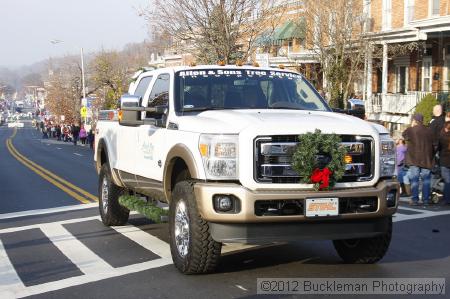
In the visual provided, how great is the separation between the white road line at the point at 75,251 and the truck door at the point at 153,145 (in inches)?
43.7

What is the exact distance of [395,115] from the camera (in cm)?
2702

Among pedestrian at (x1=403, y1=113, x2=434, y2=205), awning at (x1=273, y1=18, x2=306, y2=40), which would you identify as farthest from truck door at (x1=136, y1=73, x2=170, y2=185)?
awning at (x1=273, y1=18, x2=306, y2=40)

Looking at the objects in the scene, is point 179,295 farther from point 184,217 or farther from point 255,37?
point 255,37

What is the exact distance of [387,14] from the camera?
93.5 ft

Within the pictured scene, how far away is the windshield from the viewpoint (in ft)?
24.5

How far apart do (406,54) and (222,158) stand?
2368cm

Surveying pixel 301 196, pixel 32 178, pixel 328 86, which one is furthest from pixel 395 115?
pixel 301 196

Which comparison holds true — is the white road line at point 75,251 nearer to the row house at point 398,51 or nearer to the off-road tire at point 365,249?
the off-road tire at point 365,249

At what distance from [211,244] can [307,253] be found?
1872 mm

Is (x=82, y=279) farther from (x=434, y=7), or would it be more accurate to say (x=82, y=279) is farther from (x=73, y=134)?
(x=73, y=134)

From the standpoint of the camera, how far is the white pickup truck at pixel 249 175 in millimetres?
6031

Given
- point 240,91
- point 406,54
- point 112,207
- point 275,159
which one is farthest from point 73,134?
point 275,159

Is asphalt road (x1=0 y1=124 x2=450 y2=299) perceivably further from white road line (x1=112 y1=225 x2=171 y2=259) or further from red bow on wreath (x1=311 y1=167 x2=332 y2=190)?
red bow on wreath (x1=311 y1=167 x2=332 y2=190)

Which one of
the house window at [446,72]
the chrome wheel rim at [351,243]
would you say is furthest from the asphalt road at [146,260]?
the house window at [446,72]
